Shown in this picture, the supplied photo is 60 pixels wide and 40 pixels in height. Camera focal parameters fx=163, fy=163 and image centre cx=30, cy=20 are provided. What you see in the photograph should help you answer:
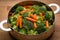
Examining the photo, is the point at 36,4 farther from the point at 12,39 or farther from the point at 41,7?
the point at 12,39

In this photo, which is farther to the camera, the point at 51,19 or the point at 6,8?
the point at 6,8

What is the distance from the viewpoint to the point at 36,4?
42.5 inches

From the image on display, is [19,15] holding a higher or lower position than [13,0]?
lower

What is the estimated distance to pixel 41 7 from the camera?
1026 millimetres

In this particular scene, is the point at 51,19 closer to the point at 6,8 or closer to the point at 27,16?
the point at 27,16

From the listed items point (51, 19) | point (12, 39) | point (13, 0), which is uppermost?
point (13, 0)

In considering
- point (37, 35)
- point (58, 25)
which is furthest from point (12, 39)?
point (58, 25)

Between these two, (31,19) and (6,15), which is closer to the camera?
(31,19)

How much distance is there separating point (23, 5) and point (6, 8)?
0.16 meters

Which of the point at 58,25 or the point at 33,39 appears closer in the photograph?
the point at 33,39

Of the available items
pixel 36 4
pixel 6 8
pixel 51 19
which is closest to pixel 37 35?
pixel 51 19

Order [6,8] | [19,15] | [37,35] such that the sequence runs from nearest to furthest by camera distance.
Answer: [37,35] → [19,15] → [6,8]

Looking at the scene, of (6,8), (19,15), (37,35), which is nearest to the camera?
(37,35)

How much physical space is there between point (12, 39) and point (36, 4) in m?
0.28
